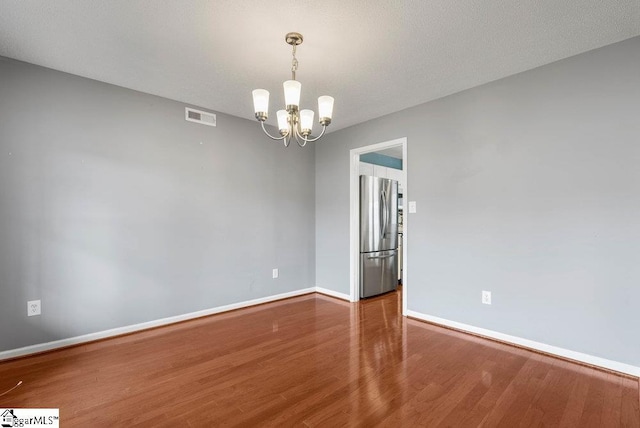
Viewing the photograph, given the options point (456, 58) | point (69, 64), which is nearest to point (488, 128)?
point (456, 58)

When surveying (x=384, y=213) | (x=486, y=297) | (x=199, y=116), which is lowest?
(x=486, y=297)

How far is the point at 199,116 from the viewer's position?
11.5 ft

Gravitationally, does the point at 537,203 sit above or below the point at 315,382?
above

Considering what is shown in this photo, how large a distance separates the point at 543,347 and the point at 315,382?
207 cm

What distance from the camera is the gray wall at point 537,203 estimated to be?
224cm

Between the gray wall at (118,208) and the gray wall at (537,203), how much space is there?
2196mm

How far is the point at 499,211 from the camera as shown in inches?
112

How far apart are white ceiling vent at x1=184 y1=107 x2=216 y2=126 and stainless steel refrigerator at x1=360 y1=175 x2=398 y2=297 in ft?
7.24

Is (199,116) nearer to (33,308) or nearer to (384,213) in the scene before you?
(33,308)

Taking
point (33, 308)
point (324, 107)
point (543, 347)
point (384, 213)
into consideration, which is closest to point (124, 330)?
point (33, 308)

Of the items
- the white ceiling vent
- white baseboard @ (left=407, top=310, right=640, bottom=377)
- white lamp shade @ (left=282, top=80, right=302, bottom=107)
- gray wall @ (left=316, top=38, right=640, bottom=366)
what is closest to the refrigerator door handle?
gray wall @ (left=316, top=38, right=640, bottom=366)

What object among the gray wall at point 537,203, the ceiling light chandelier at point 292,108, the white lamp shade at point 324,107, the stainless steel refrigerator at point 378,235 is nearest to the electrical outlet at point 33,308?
the ceiling light chandelier at point 292,108

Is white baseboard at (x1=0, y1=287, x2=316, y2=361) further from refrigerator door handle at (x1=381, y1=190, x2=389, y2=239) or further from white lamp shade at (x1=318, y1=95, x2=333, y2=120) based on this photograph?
white lamp shade at (x1=318, y1=95, x2=333, y2=120)

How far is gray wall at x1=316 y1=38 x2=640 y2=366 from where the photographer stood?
2240mm
